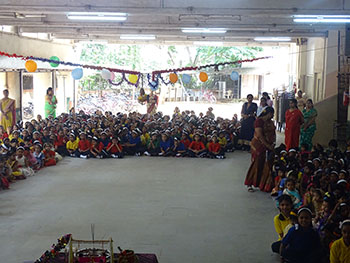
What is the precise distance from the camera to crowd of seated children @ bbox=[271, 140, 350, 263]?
191 inches

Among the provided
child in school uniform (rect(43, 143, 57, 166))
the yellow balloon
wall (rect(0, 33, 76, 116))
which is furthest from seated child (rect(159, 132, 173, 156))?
wall (rect(0, 33, 76, 116))

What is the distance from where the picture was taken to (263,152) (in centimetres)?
828

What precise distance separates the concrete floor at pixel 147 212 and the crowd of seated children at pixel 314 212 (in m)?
0.50

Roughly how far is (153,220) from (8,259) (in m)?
2.11

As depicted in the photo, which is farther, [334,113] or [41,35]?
[41,35]

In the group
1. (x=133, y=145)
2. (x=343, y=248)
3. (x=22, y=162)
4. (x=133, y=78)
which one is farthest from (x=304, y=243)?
(x=133, y=78)

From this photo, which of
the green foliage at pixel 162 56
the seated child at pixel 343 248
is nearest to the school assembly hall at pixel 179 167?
the seated child at pixel 343 248

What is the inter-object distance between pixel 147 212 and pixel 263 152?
7.66 ft

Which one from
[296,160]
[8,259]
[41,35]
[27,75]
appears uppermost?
[41,35]

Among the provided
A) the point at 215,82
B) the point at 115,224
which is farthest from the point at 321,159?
the point at 215,82

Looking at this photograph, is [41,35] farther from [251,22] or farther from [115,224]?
[115,224]

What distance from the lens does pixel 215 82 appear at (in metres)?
33.5

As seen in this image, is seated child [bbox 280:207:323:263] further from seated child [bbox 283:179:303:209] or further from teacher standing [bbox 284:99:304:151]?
teacher standing [bbox 284:99:304:151]

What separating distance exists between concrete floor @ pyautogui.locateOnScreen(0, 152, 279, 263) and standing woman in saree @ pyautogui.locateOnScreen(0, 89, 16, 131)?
373 cm
